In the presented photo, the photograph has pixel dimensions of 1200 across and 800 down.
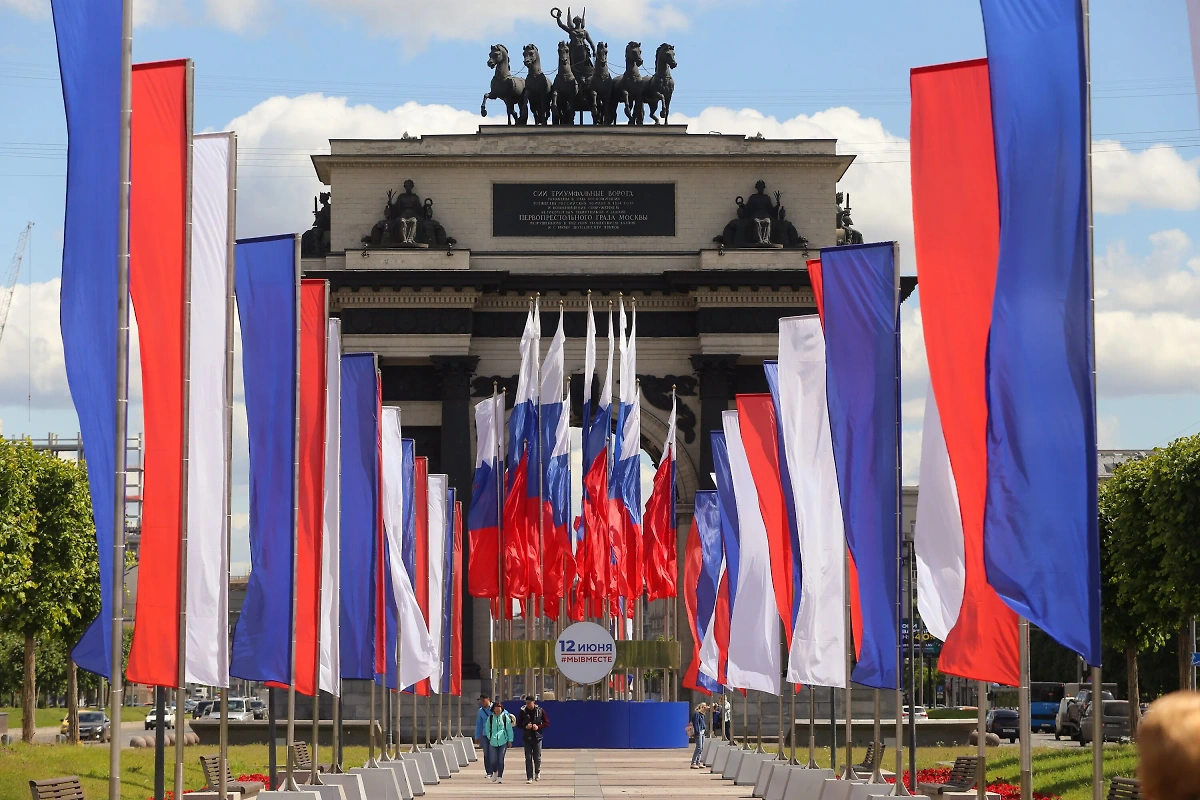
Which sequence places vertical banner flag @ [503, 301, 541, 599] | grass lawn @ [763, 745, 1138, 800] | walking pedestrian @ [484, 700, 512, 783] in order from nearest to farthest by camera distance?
grass lawn @ [763, 745, 1138, 800]
walking pedestrian @ [484, 700, 512, 783]
vertical banner flag @ [503, 301, 541, 599]

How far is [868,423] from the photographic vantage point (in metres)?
25.0

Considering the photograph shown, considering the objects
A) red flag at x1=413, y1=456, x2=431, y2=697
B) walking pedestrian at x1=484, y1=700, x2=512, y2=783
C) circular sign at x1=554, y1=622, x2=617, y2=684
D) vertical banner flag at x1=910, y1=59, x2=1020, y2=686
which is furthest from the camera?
circular sign at x1=554, y1=622, x2=617, y2=684

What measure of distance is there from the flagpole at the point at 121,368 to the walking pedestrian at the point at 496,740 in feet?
78.1

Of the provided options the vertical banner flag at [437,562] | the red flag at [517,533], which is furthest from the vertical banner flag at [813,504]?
the red flag at [517,533]

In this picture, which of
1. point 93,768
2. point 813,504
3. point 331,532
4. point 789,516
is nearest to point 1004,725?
point 93,768

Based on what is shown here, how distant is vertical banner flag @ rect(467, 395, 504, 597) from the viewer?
52406 mm

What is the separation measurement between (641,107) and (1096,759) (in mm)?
64419

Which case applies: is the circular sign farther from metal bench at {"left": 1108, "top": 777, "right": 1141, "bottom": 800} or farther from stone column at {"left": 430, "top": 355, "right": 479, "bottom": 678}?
metal bench at {"left": 1108, "top": 777, "right": 1141, "bottom": 800}

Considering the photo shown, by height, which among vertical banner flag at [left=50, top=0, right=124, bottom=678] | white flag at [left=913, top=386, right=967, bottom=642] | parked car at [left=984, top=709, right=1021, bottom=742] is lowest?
parked car at [left=984, top=709, right=1021, bottom=742]

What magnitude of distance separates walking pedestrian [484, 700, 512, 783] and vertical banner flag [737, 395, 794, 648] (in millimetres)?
10237

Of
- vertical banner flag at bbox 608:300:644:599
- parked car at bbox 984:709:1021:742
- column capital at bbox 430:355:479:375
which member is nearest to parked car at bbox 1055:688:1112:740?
parked car at bbox 984:709:1021:742

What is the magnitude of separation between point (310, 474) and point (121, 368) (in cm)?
908

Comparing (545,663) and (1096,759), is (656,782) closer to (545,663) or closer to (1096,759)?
(545,663)

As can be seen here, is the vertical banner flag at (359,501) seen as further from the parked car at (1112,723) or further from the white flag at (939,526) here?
the parked car at (1112,723)
